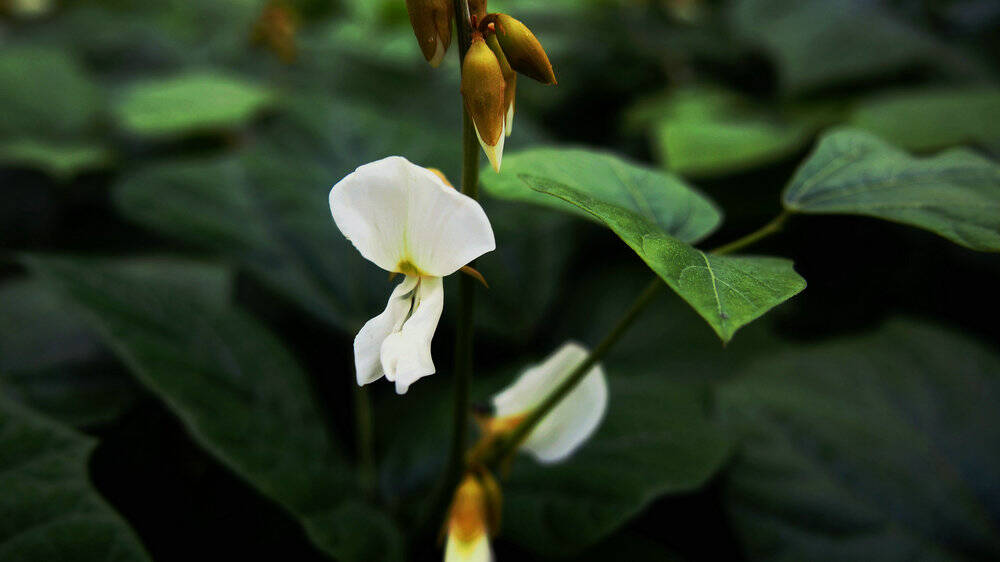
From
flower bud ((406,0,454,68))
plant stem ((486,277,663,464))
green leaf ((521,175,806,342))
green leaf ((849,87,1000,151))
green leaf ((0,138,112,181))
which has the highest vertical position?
flower bud ((406,0,454,68))

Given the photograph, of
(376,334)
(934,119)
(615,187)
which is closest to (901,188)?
(615,187)

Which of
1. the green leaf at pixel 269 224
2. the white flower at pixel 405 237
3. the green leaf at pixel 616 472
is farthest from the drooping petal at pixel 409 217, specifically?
the green leaf at pixel 269 224

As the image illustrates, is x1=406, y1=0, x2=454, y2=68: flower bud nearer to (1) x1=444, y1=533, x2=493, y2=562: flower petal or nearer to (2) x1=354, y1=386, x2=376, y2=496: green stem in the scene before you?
(1) x1=444, y1=533, x2=493, y2=562: flower petal

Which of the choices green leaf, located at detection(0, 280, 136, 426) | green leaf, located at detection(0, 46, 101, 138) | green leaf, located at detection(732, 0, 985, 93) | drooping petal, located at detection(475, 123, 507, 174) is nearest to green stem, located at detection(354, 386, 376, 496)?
green leaf, located at detection(0, 280, 136, 426)

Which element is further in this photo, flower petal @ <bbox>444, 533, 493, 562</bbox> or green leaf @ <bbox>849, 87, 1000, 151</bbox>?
green leaf @ <bbox>849, 87, 1000, 151</bbox>

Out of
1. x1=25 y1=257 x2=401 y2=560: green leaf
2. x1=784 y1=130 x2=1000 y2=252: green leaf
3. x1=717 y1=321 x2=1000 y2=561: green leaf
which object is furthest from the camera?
x1=717 y1=321 x2=1000 y2=561: green leaf

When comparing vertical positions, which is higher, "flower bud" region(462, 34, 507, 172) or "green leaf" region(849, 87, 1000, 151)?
"flower bud" region(462, 34, 507, 172)
